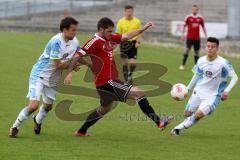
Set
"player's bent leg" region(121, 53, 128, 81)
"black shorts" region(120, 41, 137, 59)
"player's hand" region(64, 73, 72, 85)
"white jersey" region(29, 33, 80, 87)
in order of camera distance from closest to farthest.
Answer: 1. "player's hand" region(64, 73, 72, 85)
2. "white jersey" region(29, 33, 80, 87)
3. "player's bent leg" region(121, 53, 128, 81)
4. "black shorts" region(120, 41, 137, 59)

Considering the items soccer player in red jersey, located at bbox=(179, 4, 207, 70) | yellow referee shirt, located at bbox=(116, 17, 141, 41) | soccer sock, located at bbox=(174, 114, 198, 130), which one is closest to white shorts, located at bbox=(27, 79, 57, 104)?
soccer sock, located at bbox=(174, 114, 198, 130)

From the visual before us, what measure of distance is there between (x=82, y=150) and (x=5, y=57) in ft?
58.5

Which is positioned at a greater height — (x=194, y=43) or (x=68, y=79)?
(x=68, y=79)

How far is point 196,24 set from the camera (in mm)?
25828

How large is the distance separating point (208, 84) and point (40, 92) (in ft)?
9.70

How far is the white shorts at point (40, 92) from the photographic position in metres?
11.7

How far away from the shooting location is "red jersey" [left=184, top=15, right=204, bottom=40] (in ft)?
84.5

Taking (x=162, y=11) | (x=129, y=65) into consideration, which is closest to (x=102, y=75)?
(x=129, y=65)

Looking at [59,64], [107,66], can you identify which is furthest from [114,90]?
[59,64]

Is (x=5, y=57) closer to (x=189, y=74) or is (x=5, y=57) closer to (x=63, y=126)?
(x=189, y=74)

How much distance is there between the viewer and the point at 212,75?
1233 centimetres

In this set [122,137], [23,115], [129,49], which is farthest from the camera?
[129,49]

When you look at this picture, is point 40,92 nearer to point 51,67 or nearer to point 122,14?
point 51,67

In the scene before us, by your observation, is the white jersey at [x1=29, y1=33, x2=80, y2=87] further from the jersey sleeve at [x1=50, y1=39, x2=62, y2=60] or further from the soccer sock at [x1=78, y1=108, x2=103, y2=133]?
the soccer sock at [x1=78, y1=108, x2=103, y2=133]
